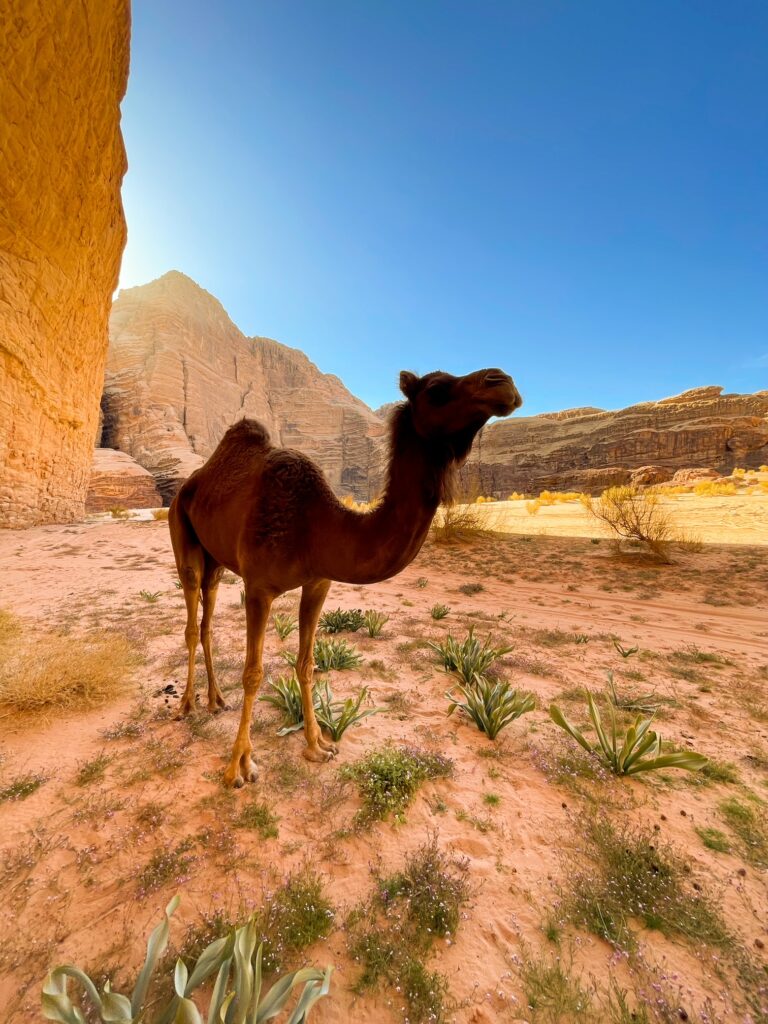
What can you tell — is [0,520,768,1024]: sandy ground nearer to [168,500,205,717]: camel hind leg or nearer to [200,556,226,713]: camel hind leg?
[200,556,226,713]: camel hind leg

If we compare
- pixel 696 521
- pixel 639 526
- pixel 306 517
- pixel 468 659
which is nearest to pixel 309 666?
pixel 306 517

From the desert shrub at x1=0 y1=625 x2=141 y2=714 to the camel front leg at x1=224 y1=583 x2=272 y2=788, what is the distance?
175 centimetres

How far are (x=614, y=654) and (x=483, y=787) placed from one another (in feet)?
11.4

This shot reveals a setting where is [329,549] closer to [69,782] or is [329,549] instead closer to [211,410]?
[69,782]

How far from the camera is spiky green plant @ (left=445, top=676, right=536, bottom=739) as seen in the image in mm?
3004

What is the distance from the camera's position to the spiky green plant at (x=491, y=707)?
300 centimetres

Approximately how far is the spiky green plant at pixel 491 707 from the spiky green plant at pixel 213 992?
79.4 inches

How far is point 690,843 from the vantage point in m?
2.02

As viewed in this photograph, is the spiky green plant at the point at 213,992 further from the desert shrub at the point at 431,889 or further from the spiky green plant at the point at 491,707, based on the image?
the spiky green plant at the point at 491,707

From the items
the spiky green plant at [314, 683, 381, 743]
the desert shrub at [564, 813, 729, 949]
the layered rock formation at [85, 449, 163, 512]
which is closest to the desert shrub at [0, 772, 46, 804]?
the spiky green plant at [314, 683, 381, 743]

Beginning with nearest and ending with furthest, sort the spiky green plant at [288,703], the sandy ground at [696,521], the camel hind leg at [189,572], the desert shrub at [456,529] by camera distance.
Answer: the spiky green plant at [288,703], the camel hind leg at [189,572], the sandy ground at [696,521], the desert shrub at [456,529]

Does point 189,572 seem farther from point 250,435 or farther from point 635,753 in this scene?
point 635,753

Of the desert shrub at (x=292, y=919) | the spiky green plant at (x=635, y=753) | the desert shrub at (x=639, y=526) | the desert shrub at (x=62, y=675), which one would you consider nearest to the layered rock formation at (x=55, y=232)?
the desert shrub at (x=62, y=675)

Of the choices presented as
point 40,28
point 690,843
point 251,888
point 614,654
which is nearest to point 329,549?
point 251,888
